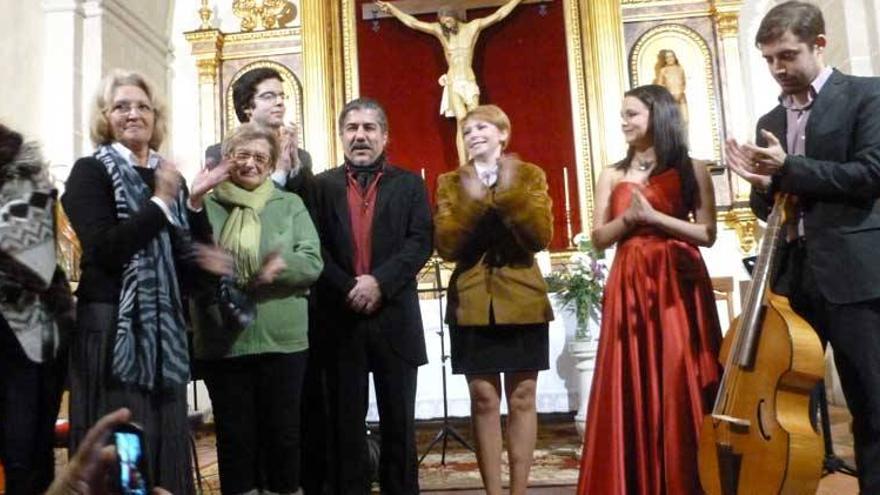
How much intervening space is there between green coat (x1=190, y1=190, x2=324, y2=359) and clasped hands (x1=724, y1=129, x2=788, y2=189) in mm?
1331

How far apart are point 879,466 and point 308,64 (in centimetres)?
692

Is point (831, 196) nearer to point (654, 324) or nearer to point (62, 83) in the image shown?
point (654, 324)

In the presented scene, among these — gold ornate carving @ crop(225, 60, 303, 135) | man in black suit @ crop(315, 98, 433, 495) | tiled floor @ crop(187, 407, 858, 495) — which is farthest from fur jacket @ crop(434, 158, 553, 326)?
gold ornate carving @ crop(225, 60, 303, 135)

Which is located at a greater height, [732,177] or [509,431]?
[732,177]

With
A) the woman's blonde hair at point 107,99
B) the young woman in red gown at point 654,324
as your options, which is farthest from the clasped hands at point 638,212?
the woman's blonde hair at point 107,99

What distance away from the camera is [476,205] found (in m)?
2.79

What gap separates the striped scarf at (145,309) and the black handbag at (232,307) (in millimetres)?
192

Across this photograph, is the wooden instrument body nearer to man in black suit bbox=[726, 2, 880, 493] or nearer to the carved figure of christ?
man in black suit bbox=[726, 2, 880, 493]

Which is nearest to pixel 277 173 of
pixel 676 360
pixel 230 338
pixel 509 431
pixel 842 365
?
pixel 230 338

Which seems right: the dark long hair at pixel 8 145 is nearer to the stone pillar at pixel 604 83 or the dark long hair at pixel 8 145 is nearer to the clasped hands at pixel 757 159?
the clasped hands at pixel 757 159

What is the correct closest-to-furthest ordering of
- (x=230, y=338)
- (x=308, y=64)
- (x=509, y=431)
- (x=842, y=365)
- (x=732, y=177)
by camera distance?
(x=842, y=365) < (x=230, y=338) < (x=509, y=431) < (x=732, y=177) < (x=308, y=64)

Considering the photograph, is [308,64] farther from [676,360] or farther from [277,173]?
[676,360]

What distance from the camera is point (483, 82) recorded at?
8.38 meters

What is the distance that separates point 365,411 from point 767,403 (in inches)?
51.8
